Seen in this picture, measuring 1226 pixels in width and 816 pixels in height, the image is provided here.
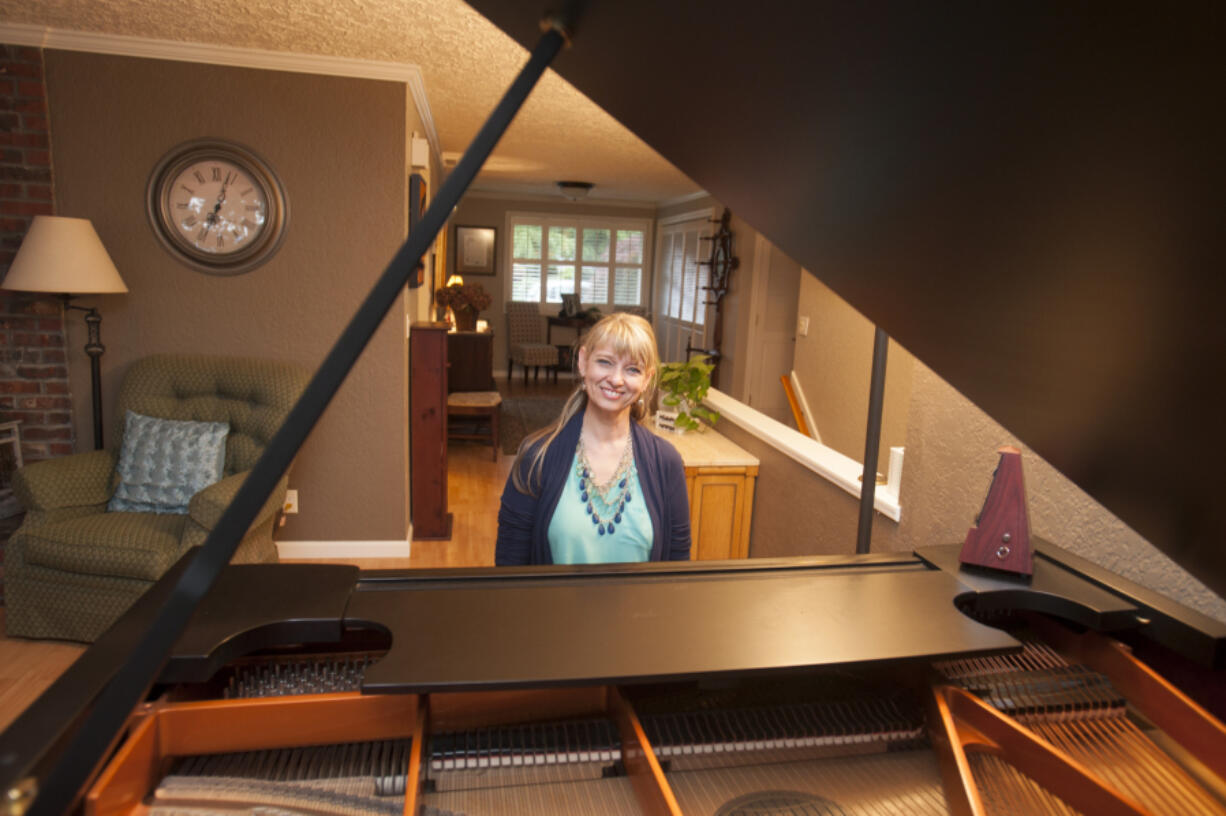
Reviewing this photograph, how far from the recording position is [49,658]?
278cm

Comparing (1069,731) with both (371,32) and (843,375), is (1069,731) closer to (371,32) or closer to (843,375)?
(371,32)

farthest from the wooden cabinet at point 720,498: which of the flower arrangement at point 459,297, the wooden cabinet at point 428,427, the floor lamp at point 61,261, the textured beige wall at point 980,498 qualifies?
the flower arrangement at point 459,297

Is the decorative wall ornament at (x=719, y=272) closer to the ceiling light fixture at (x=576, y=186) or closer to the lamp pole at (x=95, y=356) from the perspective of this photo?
the ceiling light fixture at (x=576, y=186)

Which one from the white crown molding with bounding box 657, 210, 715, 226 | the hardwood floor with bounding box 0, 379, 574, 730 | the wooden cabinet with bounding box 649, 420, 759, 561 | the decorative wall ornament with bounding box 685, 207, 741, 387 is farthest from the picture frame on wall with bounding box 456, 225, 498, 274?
the wooden cabinet with bounding box 649, 420, 759, 561

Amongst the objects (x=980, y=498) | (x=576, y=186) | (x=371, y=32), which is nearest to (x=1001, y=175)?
(x=980, y=498)

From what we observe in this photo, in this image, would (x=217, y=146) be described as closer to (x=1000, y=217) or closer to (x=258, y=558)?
(x=258, y=558)

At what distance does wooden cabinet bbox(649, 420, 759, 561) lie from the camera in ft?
10.1

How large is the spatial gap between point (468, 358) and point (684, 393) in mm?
3319

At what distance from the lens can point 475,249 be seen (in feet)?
33.3

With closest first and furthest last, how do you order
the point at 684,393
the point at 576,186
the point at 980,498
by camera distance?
the point at 980,498 < the point at 684,393 < the point at 576,186

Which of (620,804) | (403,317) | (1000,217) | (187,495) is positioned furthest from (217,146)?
(1000,217)

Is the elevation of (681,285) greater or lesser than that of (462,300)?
greater

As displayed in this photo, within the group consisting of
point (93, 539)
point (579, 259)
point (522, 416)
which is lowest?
point (522, 416)

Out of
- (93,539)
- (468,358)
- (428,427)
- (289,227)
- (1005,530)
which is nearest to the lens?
(1005,530)
